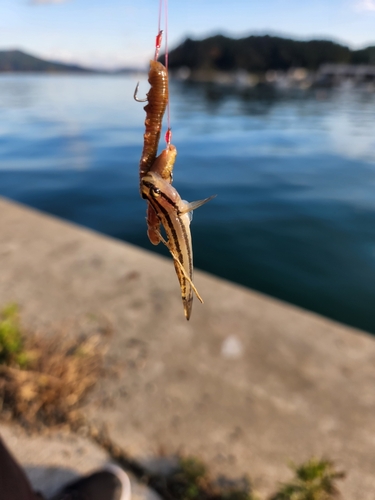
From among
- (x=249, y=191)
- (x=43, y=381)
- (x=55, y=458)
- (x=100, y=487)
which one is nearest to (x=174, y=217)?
(x=100, y=487)

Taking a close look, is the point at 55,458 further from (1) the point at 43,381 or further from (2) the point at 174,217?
(2) the point at 174,217

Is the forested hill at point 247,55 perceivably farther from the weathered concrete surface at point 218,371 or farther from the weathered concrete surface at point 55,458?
the weathered concrete surface at point 55,458

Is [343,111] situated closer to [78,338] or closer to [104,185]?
[104,185]

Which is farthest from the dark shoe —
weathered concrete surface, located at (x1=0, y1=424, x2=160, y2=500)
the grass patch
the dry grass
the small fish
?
the small fish

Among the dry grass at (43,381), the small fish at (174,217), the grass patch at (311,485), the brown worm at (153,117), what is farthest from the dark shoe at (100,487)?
the brown worm at (153,117)

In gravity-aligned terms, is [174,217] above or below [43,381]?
above

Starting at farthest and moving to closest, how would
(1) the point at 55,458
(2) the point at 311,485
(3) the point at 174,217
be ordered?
(1) the point at 55,458 → (2) the point at 311,485 → (3) the point at 174,217

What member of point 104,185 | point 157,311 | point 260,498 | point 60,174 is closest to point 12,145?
point 60,174
